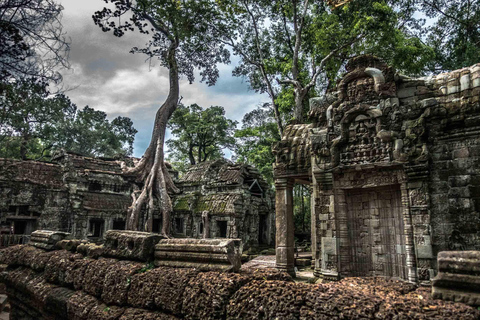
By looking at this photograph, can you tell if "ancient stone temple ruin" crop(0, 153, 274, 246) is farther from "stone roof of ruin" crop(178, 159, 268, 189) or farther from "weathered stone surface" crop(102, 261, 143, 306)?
"weathered stone surface" crop(102, 261, 143, 306)

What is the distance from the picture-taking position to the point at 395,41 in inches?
651

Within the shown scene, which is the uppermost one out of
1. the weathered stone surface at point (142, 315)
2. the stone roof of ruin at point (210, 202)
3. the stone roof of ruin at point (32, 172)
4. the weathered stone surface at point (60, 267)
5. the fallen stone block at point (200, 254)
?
the stone roof of ruin at point (32, 172)

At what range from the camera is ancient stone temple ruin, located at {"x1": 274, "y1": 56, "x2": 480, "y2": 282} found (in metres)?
6.48

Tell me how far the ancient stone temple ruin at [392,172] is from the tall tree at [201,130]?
82.6ft

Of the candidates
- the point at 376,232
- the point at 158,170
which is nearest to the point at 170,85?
the point at 158,170

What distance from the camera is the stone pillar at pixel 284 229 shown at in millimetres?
A: 8969

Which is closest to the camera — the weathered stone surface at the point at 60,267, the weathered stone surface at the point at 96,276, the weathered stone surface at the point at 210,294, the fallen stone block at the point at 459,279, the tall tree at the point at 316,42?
the fallen stone block at the point at 459,279

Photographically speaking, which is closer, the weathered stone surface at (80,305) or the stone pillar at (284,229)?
the weathered stone surface at (80,305)

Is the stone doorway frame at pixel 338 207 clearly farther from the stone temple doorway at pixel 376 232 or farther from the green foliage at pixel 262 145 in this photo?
the green foliage at pixel 262 145

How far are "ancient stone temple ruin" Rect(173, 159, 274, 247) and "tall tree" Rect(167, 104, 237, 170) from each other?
11952 mm

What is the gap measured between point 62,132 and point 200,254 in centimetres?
3864

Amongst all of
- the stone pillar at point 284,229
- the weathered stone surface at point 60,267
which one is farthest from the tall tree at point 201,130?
the weathered stone surface at point 60,267

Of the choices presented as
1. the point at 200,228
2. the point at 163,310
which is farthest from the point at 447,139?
the point at 200,228

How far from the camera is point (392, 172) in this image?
23.9 ft
